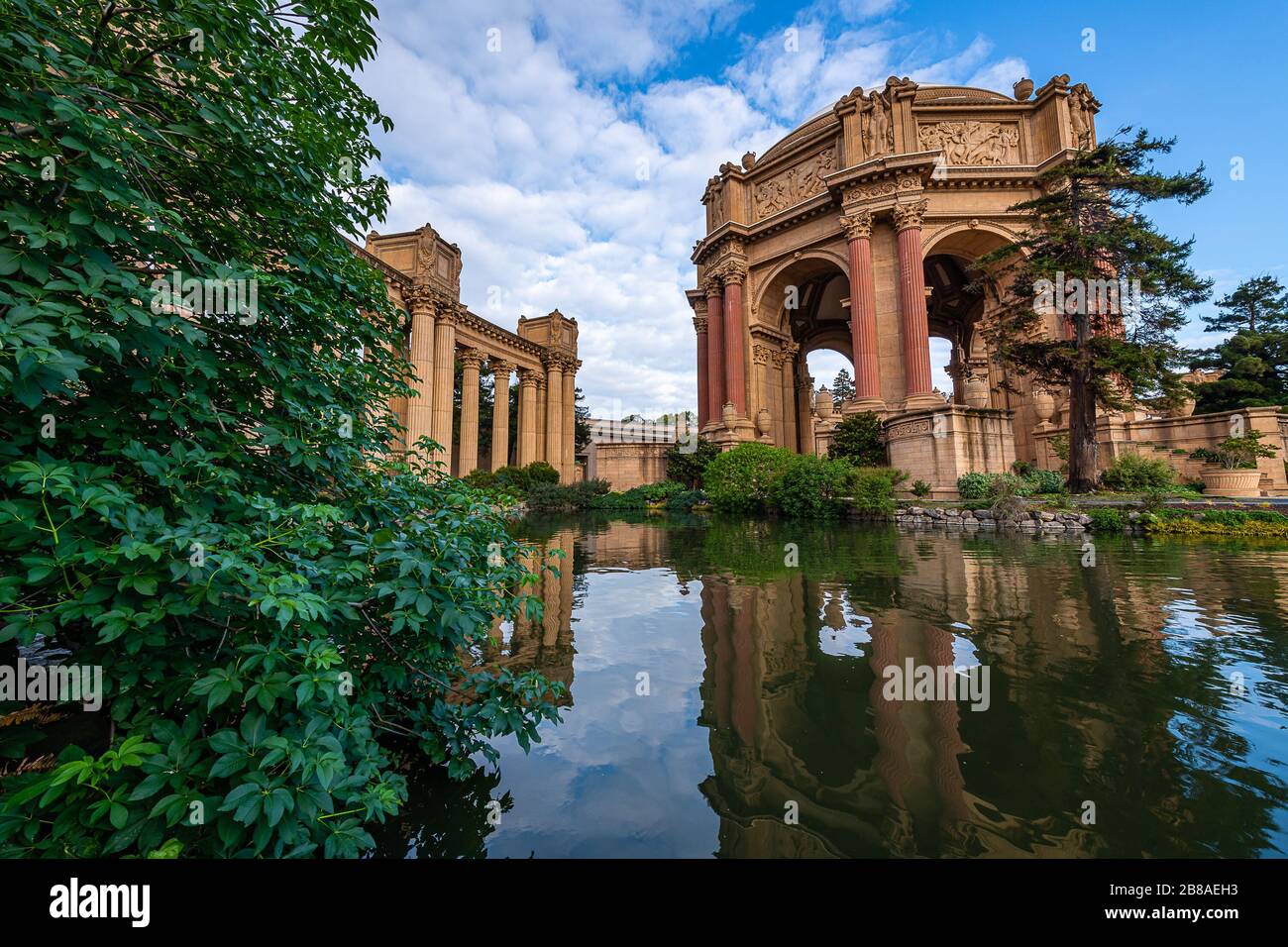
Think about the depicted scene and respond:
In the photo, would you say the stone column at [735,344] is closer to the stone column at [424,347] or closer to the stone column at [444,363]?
the stone column at [444,363]

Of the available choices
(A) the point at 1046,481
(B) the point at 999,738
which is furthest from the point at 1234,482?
(B) the point at 999,738

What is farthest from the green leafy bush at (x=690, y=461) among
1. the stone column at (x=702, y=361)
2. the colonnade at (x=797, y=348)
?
the stone column at (x=702, y=361)

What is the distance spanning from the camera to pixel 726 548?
433 inches

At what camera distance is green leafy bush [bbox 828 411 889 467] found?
21234 mm

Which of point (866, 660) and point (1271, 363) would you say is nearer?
point (866, 660)

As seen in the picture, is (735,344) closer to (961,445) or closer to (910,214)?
(910,214)

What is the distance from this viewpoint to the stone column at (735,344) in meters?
28.8

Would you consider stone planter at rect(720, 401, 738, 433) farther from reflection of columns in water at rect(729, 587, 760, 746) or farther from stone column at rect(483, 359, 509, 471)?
reflection of columns in water at rect(729, 587, 760, 746)

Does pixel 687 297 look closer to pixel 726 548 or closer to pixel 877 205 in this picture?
pixel 877 205

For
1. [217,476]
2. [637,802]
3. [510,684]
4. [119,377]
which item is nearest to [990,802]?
[637,802]

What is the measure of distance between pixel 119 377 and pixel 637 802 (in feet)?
9.34

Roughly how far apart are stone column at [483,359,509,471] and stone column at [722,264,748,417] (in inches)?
570

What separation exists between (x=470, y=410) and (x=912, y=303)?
24012 mm

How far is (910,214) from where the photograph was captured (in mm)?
22953
